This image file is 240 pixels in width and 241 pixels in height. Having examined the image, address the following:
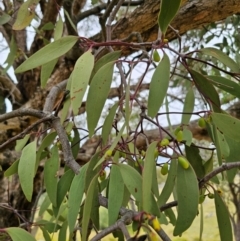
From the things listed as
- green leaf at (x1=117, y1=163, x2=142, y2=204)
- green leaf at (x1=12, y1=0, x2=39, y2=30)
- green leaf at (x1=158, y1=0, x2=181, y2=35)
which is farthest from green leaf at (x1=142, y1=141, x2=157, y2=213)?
green leaf at (x1=12, y1=0, x2=39, y2=30)

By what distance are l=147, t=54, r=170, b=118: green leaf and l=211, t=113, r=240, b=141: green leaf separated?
9 cm

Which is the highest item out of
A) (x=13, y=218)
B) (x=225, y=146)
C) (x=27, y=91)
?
(x=27, y=91)

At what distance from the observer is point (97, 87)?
0.49 metres

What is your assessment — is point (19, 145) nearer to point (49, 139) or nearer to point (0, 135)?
point (49, 139)

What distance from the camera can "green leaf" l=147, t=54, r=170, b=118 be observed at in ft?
1.49

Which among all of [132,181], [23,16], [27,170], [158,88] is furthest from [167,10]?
[23,16]

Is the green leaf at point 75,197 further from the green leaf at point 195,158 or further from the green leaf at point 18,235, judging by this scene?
the green leaf at point 195,158

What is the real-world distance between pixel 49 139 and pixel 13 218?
116 cm

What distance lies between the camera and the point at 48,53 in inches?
20.2

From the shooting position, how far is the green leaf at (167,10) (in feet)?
1.40

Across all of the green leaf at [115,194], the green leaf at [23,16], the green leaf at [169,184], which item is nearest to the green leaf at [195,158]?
the green leaf at [169,184]

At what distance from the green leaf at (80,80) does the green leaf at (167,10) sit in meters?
0.10

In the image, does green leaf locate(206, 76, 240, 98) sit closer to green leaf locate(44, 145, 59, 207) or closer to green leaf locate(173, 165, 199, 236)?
green leaf locate(173, 165, 199, 236)

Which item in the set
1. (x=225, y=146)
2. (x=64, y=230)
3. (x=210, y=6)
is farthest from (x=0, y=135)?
(x=225, y=146)
